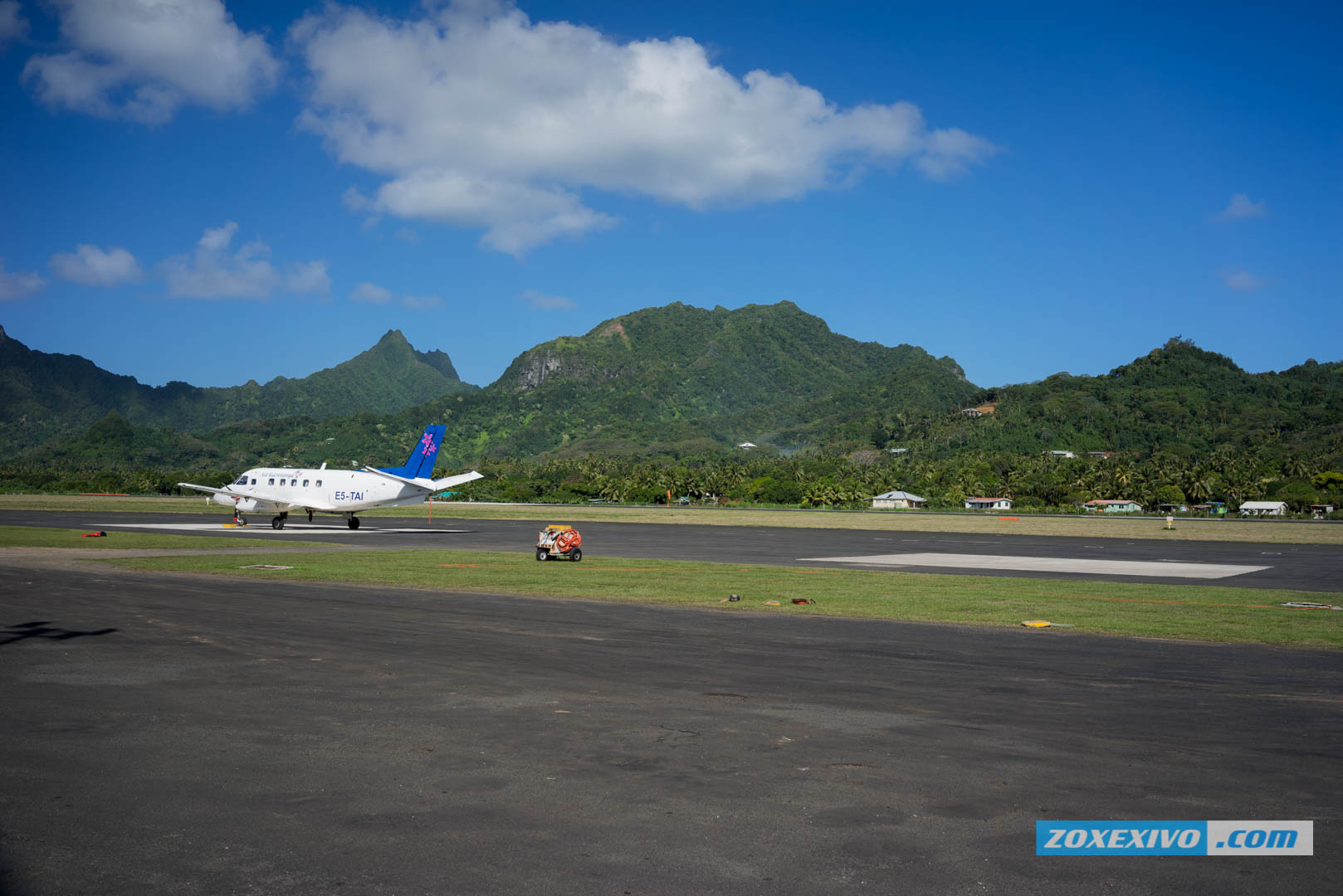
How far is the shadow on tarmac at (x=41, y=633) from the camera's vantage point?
16344 mm

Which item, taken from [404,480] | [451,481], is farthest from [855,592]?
[404,480]

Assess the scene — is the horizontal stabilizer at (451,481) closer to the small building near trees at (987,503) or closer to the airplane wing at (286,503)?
the airplane wing at (286,503)

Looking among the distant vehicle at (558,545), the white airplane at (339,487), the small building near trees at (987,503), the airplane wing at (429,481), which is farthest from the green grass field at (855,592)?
the small building near trees at (987,503)

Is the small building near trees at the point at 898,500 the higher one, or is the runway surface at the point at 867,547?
the small building near trees at the point at 898,500

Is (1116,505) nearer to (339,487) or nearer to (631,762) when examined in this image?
(339,487)

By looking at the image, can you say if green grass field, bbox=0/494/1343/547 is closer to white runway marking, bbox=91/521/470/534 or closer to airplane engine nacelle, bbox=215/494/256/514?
white runway marking, bbox=91/521/470/534

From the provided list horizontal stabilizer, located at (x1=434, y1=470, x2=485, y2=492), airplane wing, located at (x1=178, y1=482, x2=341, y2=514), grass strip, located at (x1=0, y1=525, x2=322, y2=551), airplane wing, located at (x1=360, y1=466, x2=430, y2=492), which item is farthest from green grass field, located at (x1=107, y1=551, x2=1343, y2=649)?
airplane wing, located at (x1=178, y1=482, x2=341, y2=514)

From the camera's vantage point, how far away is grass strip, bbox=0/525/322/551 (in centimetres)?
4044

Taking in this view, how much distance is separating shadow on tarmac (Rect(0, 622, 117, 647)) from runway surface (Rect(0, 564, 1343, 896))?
0.12 m

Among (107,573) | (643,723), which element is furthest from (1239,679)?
(107,573)

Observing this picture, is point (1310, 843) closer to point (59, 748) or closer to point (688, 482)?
point (59, 748)

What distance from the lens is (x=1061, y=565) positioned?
37844 mm

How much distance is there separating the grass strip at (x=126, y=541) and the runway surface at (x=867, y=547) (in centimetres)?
272

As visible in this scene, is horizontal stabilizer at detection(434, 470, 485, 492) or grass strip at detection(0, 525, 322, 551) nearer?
grass strip at detection(0, 525, 322, 551)
